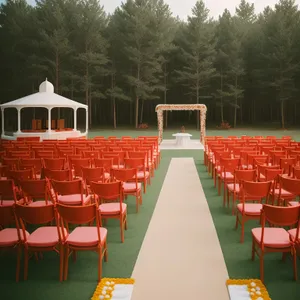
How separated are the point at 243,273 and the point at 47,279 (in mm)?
2406

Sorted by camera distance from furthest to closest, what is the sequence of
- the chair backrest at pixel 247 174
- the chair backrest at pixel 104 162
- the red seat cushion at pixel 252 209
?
1. the chair backrest at pixel 104 162
2. the chair backrest at pixel 247 174
3. the red seat cushion at pixel 252 209

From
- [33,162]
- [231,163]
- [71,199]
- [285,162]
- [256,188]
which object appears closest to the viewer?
[256,188]

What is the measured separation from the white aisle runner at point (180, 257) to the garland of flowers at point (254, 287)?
151 mm

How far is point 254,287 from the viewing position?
4.18 metres

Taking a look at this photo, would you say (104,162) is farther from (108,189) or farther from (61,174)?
(108,189)

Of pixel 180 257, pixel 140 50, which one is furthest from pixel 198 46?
pixel 180 257

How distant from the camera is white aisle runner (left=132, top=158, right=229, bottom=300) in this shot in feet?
13.6

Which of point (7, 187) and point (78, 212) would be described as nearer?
point (78, 212)

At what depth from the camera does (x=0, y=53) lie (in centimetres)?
4612

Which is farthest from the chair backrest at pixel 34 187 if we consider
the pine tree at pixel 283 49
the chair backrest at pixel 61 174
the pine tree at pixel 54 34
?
the pine tree at pixel 283 49

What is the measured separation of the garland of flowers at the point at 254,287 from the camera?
13.0 ft

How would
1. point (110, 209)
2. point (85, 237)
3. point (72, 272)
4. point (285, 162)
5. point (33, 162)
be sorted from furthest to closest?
1. point (33, 162)
2. point (285, 162)
3. point (110, 209)
4. point (72, 272)
5. point (85, 237)

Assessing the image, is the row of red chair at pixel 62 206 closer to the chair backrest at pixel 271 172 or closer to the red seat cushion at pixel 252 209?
the red seat cushion at pixel 252 209

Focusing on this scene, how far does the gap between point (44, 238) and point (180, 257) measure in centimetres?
183
